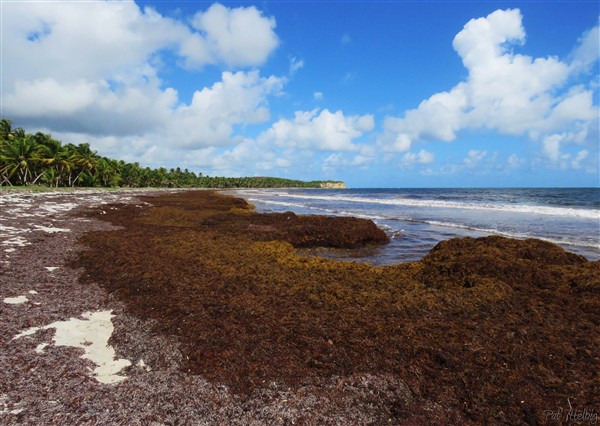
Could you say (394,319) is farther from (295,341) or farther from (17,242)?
(17,242)

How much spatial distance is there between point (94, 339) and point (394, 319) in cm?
542

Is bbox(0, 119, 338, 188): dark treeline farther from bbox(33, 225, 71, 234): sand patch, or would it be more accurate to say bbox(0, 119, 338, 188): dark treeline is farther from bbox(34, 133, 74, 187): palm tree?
bbox(33, 225, 71, 234): sand patch

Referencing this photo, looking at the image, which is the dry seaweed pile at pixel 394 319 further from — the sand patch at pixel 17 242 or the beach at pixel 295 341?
the sand patch at pixel 17 242

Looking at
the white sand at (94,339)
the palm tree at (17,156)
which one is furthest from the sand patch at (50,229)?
the palm tree at (17,156)

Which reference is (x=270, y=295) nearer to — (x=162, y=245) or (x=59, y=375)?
(x=59, y=375)

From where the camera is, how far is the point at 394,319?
619 centimetres

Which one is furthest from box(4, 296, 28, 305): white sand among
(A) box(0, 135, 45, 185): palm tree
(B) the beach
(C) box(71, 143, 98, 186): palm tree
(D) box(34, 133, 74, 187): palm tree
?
(C) box(71, 143, 98, 186): palm tree

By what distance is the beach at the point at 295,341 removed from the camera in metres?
4.10

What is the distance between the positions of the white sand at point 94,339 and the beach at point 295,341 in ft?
0.11

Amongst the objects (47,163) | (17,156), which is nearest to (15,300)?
(17,156)

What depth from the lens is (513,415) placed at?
13.1ft

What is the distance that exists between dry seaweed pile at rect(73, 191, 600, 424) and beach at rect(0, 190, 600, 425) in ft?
0.09

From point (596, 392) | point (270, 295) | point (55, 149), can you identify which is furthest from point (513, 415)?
point (55, 149)

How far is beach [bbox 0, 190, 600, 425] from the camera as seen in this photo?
410 centimetres
